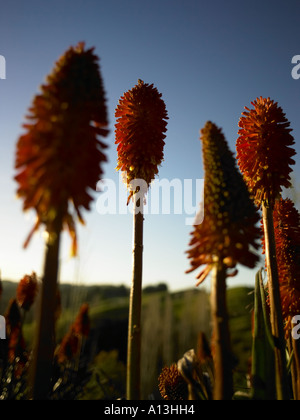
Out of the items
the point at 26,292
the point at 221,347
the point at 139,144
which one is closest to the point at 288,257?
the point at 221,347

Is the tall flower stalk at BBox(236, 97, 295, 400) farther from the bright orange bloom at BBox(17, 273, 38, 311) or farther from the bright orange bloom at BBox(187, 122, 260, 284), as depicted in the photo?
the bright orange bloom at BBox(17, 273, 38, 311)

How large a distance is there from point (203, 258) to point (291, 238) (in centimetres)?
210

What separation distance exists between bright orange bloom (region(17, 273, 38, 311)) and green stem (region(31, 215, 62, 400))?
487cm

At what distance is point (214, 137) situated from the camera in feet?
11.1

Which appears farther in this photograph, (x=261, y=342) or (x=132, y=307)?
(x=132, y=307)

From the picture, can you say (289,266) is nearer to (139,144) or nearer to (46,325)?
(139,144)

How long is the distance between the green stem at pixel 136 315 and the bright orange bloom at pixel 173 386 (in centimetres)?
85

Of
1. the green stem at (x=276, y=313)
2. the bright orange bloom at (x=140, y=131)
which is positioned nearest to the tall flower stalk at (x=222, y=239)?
the green stem at (x=276, y=313)

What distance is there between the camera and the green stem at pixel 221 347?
2852 millimetres

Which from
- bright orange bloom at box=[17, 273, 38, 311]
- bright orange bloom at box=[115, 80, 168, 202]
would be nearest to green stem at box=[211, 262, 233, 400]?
bright orange bloom at box=[115, 80, 168, 202]
